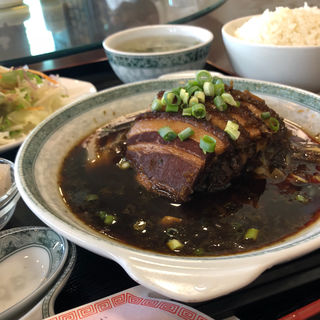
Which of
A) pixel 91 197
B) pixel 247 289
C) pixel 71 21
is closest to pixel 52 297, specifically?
pixel 91 197

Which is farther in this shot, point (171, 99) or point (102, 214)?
point (171, 99)

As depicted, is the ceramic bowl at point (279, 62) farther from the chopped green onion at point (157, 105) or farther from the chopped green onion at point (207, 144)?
the chopped green onion at point (207, 144)

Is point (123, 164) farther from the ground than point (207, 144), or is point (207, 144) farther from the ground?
point (207, 144)

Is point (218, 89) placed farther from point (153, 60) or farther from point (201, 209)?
point (153, 60)

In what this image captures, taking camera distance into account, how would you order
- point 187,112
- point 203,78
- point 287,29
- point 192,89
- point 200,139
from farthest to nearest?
point 287,29 < point 203,78 < point 192,89 < point 187,112 < point 200,139

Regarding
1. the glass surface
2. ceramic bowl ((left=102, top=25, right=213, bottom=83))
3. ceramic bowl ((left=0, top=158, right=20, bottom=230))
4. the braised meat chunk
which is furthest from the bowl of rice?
ceramic bowl ((left=0, top=158, right=20, bottom=230))

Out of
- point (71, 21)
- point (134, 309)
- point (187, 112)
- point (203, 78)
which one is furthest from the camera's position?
point (71, 21)

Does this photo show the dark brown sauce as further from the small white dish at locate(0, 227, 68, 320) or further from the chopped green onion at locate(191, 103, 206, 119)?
the chopped green onion at locate(191, 103, 206, 119)

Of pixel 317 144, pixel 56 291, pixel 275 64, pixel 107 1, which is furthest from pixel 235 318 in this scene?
pixel 107 1
